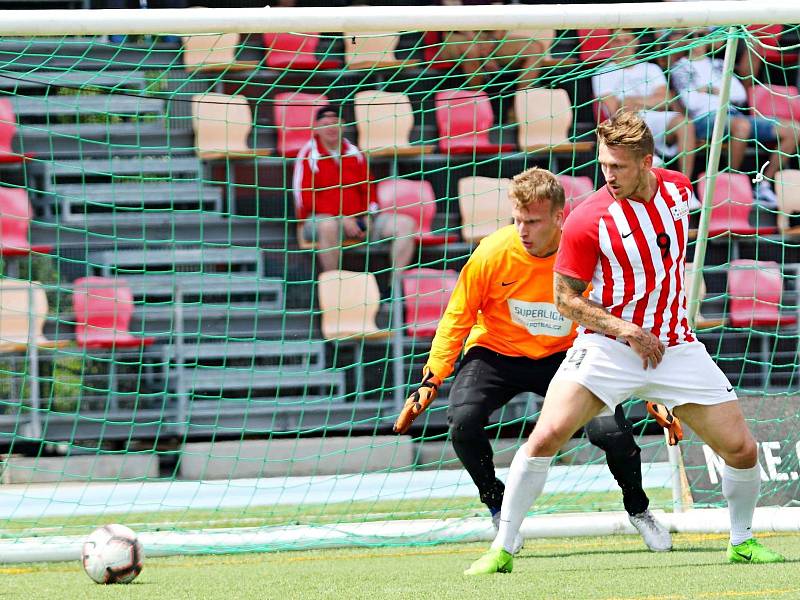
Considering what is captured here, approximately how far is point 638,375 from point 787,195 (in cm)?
514

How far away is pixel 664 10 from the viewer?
4859mm

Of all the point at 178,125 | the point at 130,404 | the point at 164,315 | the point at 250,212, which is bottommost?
the point at 130,404

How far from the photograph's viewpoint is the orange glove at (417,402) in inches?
176

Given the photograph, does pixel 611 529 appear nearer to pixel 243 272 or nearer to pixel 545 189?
pixel 545 189

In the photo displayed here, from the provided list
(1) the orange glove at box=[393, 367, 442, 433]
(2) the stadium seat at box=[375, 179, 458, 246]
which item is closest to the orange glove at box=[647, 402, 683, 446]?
(1) the orange glove at box=[393, 367, 442, 433]

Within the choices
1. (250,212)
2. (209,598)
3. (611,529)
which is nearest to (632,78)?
(250,212)

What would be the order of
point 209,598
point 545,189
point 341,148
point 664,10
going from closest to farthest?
point 209,598
point 545,189
point 664,10
point 341,148

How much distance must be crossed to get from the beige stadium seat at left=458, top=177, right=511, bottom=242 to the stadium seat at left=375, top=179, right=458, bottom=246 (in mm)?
207

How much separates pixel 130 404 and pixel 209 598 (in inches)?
188

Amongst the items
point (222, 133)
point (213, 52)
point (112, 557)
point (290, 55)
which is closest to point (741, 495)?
point (112, 557)

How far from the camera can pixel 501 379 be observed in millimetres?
5031

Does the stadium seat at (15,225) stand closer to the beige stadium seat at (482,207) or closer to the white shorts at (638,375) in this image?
the beige stadium seat at (482,207)

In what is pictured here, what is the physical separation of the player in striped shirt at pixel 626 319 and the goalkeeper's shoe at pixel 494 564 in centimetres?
1

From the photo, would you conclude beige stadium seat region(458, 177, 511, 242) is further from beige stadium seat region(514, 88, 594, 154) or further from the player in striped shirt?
the player in striped shirt
